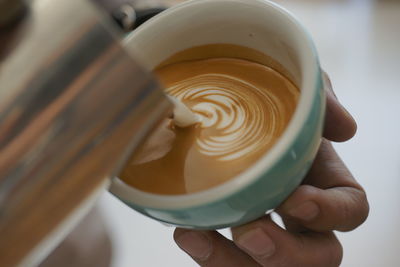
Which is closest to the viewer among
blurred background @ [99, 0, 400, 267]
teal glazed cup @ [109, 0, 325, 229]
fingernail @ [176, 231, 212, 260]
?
teal glazed cup @ [109, 0, 325, 229]

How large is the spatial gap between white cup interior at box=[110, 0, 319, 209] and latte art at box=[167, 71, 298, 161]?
0.09ft

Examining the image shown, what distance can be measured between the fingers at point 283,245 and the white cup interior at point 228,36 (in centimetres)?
8

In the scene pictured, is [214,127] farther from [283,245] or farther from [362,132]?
[362,132]

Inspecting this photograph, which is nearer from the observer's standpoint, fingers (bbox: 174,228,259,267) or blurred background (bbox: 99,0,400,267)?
fingers (bbox: 174,228,259,267)

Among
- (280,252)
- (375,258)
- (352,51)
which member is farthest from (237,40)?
(352,51)

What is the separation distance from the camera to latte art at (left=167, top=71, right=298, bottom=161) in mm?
334

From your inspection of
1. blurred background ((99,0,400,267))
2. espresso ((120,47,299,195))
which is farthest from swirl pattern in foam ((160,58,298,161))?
blurred background ((99,0,400,267))

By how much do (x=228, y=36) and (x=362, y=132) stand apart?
0.99 feet

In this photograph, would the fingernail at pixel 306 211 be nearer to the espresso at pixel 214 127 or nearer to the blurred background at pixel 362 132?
the espresso at pixel 214 127

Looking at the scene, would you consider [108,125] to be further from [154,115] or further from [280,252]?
[280,252]

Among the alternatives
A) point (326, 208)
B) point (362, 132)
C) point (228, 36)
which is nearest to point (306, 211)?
point (326, 208)

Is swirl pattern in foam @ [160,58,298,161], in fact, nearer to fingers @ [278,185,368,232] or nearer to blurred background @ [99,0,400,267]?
fingers @ [278,185,368,232]

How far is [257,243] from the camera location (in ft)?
1.13

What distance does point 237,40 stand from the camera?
0.39m
